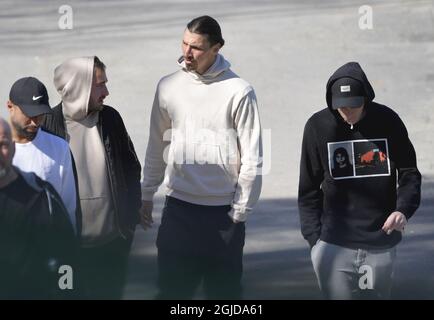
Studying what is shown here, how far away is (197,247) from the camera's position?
22.9 ft

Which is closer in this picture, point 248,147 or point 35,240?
point 35,240

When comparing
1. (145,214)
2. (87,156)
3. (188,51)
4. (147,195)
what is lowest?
(145,214)

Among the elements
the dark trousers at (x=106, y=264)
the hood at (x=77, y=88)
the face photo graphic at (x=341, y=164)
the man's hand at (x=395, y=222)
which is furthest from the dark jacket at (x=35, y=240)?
the man's hand at (x=395, y=222)

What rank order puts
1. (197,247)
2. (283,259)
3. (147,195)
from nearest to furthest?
(197,247) → (147,195) → (283,259)

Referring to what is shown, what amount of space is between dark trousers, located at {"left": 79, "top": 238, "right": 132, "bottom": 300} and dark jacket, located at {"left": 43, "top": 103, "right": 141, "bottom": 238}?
83mm

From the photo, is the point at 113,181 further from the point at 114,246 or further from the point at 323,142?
the point at 323,142

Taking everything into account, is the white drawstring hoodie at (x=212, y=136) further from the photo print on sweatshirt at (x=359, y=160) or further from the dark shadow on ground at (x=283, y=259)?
the dark shadow on ground at (x=283, y=259)

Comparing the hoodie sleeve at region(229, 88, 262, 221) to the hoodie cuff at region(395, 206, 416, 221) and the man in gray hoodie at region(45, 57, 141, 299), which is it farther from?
the hoodie cuff at region(395, 206, 416, 221)

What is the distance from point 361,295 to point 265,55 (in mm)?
6318

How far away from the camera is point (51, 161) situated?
6508mm

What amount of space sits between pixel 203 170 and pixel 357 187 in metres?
0.81

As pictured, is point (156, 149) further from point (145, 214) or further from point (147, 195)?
point (145, 214)

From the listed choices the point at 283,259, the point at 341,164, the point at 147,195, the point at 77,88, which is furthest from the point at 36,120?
the point at 283,259

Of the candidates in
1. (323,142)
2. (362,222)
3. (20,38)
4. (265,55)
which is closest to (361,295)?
(362,222)
